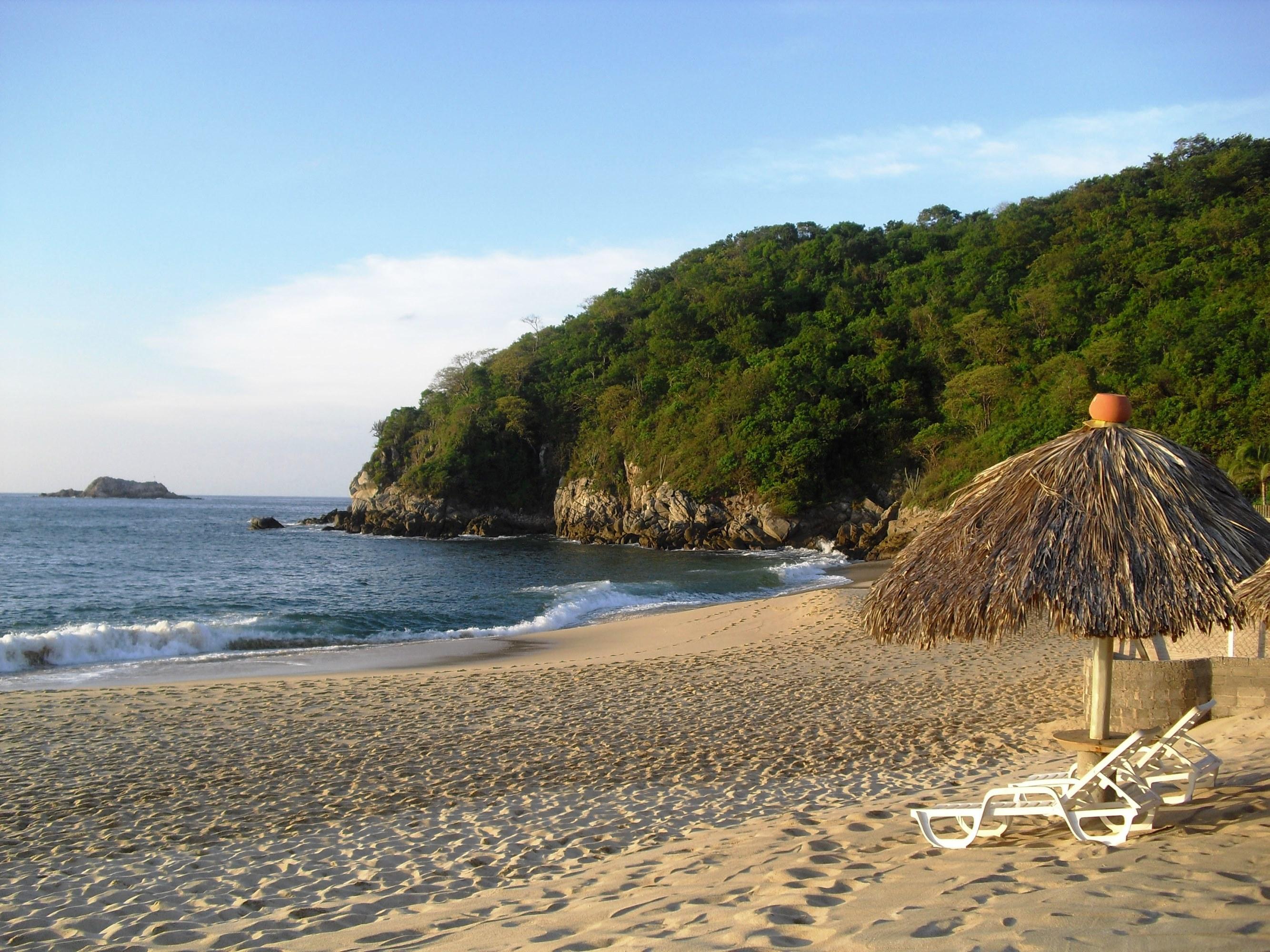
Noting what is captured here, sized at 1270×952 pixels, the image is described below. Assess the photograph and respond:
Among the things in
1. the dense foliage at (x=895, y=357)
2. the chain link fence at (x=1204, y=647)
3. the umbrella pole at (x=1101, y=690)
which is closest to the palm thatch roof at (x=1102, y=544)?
the umbrella pole at (x=1101, y=690)

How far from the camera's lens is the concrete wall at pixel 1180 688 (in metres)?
6.71

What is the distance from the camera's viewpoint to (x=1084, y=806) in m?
4.05

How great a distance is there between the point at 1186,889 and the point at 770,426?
38.9m

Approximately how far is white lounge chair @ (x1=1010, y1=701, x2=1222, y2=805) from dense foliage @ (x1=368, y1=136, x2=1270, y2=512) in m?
26.0

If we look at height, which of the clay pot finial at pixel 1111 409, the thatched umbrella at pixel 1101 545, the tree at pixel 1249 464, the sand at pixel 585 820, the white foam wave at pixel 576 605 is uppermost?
the tree at pixel 1249 464

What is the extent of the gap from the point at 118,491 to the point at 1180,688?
171 m

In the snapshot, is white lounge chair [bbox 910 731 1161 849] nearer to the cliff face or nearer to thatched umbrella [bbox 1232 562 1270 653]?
thatched umbrella [bbox 1232 562 1270 653]

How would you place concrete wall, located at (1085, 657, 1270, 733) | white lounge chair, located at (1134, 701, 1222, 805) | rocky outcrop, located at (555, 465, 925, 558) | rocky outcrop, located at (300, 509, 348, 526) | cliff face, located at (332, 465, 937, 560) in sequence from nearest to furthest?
white lounge chair, located at (1134, 701, 1222, 805) < concrete wall, located at (1085, 657, 1270, 733) < rocky outcrop, located at (555, 465, 925, 558) < cliff face, located at (332, 465, 937, 560) < rocky outcrop, located at (300, 509, 348, 526)

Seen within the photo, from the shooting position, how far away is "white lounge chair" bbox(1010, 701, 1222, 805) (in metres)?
4.10

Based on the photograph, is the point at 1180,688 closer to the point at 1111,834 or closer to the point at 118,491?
the point at 1111,834

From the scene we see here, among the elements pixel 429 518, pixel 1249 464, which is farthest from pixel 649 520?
pixel 1249 464

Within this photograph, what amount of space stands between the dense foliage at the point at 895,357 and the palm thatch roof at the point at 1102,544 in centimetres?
2638

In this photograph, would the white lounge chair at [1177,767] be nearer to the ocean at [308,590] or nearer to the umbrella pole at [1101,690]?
the umbrella pole at [1101,690]

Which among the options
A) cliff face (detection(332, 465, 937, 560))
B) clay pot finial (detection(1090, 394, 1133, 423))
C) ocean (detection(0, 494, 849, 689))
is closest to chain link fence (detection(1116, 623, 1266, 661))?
clay pot finial (detection(1090, 394, 1133, 423))
